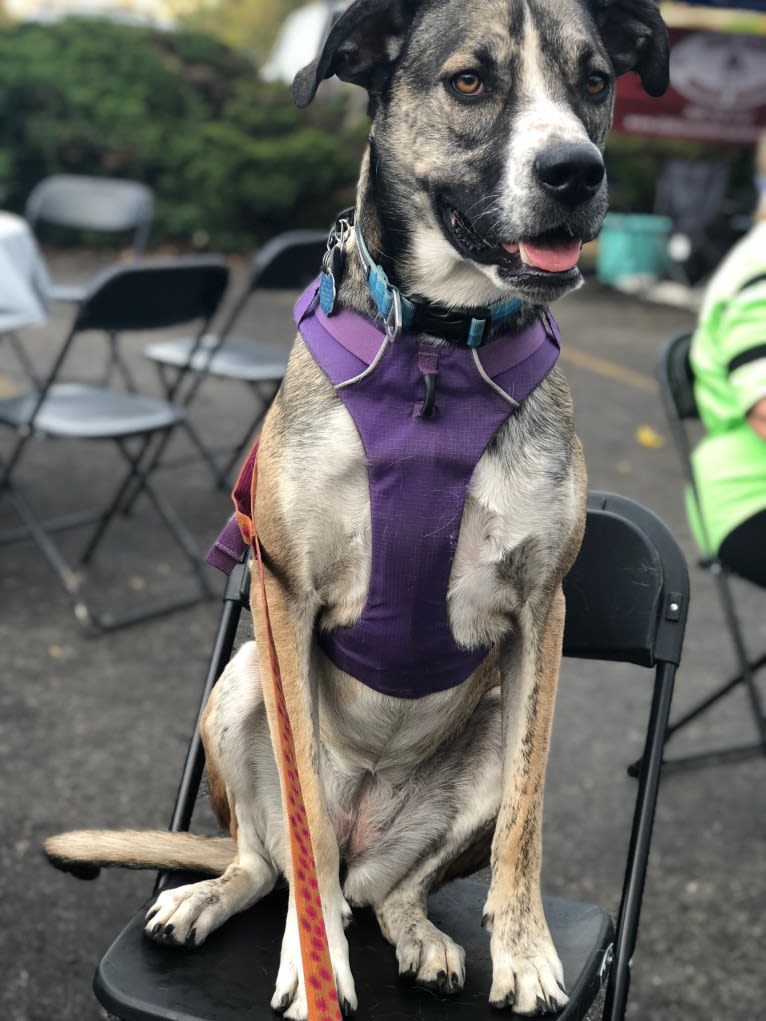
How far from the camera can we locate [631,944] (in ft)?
6.01

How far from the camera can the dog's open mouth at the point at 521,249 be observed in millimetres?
1731

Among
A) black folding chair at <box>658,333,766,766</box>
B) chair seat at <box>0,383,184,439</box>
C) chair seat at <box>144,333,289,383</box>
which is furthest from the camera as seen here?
chair seat at <box>144,333,289,383</box>

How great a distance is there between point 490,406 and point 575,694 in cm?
249

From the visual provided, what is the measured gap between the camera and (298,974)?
1.76 m

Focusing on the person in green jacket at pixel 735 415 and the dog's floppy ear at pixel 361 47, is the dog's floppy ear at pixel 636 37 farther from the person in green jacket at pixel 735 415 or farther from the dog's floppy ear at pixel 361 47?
the person in green jacket at pixel 735 415

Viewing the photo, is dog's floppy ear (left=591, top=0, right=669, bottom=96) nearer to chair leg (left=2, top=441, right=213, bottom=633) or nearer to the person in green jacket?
the person in green jacket

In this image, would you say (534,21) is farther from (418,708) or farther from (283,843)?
(283,843)

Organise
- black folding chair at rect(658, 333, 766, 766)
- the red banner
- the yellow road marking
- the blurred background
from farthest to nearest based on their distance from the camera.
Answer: the blurred background
the red banner
the yellow road marking
black folding chair at rect(658, 333, 766, 766)

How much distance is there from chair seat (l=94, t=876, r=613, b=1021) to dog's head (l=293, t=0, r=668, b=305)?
1.01 meters

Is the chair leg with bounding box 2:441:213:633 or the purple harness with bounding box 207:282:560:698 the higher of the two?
the purple harness with bounding box 207:282:560:698

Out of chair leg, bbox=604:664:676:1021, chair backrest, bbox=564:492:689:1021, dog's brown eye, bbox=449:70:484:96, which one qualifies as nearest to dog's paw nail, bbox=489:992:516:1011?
chair leg, bbox=604:664:676:1021

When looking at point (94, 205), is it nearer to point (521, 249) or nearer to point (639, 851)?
point (521, 249)

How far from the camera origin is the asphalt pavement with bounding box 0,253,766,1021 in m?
2.75

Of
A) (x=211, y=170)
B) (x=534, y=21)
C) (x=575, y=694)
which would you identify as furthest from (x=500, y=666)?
(x=211, y=170)
